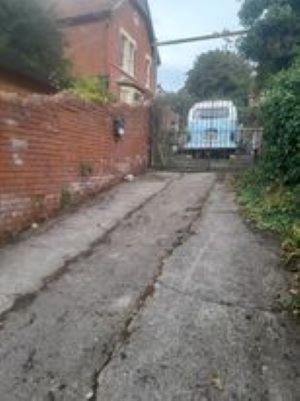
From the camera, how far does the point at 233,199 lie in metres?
10.2

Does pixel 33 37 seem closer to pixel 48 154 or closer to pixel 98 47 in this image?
pixel 98 47

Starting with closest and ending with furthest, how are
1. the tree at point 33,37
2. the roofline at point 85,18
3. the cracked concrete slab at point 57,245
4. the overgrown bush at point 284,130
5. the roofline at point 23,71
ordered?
the cracked concrete slab at point 57,245 < the overgrown bush at point 284,130 < the roofline at point 23,71 < the tree at point 33,37 < the roofline at point 85,18

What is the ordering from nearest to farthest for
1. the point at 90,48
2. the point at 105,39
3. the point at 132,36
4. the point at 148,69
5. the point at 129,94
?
the point at 105,39 → the point at 90,48 → the point at 129,94 → the point at 132,36 → the point at 148,69

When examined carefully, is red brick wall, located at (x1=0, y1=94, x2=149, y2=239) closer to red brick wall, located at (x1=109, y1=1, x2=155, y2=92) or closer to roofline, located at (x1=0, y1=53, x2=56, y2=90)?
roofline, located at (x1=0, y1=53, x2=56, y2=90)

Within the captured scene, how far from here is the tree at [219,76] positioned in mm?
40219

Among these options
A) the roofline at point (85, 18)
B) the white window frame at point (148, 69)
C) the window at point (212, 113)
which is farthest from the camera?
the white window frame at point (148, 69)

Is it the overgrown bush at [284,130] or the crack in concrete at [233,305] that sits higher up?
the overgrown bush at [284,130]

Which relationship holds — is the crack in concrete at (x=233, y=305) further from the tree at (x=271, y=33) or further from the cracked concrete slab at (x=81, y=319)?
the tree at (x=271, y=33)

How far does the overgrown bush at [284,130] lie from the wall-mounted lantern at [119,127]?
317 centimetres

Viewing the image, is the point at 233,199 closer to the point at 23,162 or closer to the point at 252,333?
the point at 23,162

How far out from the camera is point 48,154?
27.0 feet

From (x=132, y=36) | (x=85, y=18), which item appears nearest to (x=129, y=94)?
(x=132, y=36)

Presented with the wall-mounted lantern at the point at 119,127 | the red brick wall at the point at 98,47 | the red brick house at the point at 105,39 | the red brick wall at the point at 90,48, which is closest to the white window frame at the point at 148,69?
the red brick house at the point at 105,39

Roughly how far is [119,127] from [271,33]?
8.33 metres
